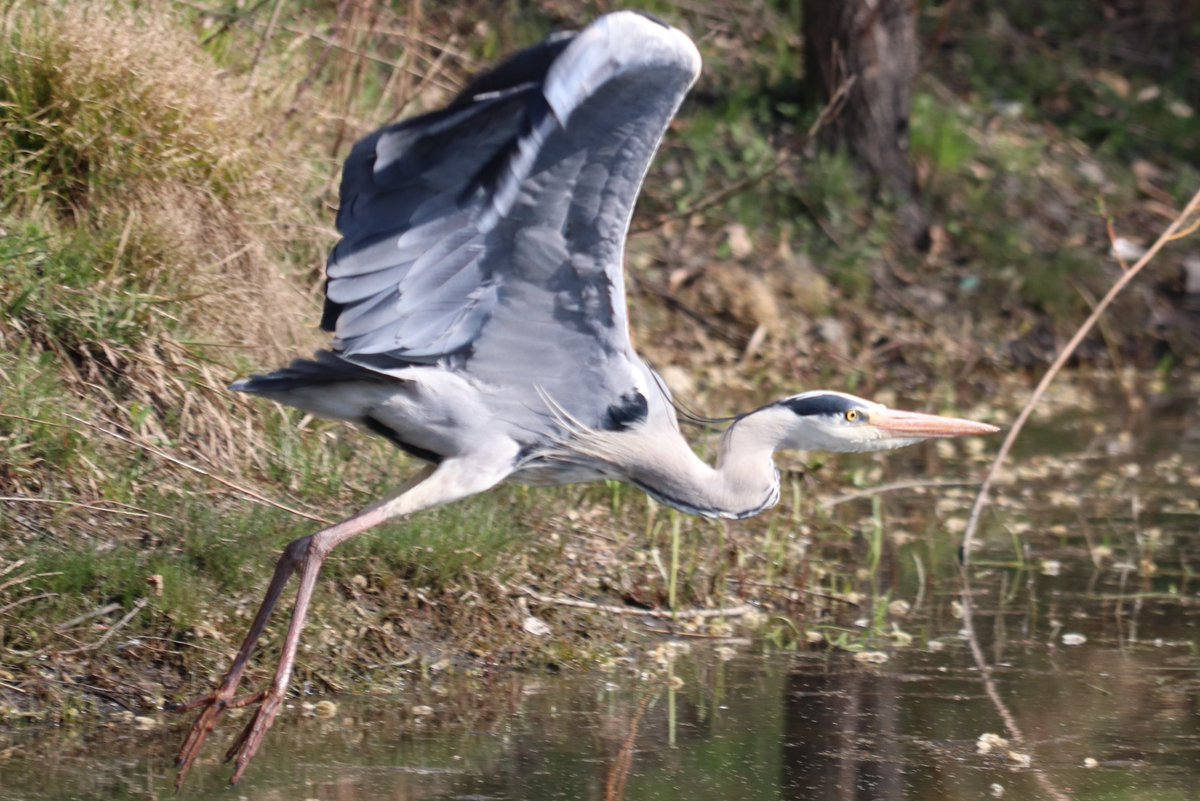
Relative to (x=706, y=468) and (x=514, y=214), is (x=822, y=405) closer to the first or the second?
(x=706, y=468)

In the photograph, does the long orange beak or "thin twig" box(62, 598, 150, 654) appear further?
the long orange beak

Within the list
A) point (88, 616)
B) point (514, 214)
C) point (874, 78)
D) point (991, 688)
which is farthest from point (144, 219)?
point (874, 78)

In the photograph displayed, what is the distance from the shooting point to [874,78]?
393 inches

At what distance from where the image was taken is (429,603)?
529cm

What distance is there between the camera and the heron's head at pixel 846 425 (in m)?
5.17

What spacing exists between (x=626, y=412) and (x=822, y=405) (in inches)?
A: 24.8

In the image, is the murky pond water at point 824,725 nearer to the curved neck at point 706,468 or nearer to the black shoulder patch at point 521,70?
the curved neck at point 706,468

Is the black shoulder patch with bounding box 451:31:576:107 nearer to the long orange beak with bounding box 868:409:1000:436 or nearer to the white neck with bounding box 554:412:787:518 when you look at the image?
the white neck with bounding box 554:412:787:518

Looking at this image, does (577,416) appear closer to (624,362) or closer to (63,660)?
(624,362)

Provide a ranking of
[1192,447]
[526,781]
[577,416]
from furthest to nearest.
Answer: [1192,447] < [577,416] < [526,781]

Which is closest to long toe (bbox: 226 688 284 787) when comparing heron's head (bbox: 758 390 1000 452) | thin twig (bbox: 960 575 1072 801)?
heron's head (bbox: 758 390 1000 452)

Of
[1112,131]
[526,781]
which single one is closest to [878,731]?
[526,781]

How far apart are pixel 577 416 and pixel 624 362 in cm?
22

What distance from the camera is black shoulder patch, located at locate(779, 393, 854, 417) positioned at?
16.9 ft
